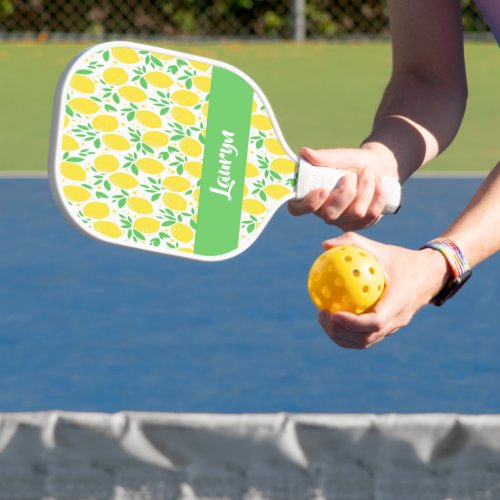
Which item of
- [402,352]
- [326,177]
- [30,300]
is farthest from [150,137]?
[30,300]

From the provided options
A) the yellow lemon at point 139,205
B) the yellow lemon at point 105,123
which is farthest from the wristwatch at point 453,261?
the yellow lemon at point 105,123

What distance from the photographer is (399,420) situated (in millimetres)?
2250

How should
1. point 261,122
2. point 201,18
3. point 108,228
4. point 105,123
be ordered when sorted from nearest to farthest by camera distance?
point 108,228, point 105,123, point 261,122, point 201,18

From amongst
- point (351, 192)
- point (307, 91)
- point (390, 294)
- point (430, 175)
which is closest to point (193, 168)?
point (351, 192)

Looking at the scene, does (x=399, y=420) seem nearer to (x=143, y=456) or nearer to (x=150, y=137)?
(x=143, y=456)

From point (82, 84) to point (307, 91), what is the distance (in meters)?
7.52

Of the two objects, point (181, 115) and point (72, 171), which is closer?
point (72, 171)

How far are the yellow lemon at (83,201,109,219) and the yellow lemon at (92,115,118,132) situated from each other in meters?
0.15

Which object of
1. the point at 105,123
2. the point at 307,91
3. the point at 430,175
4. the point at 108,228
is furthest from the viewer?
the point at 307,91

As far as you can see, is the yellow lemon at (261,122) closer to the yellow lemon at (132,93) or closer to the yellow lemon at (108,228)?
the yellow lemon at (132,93)

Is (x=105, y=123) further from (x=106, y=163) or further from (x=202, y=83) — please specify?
(x=202, y=83)

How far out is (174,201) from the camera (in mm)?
2379

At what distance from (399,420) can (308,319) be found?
108 inches

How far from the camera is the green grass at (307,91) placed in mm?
7840
